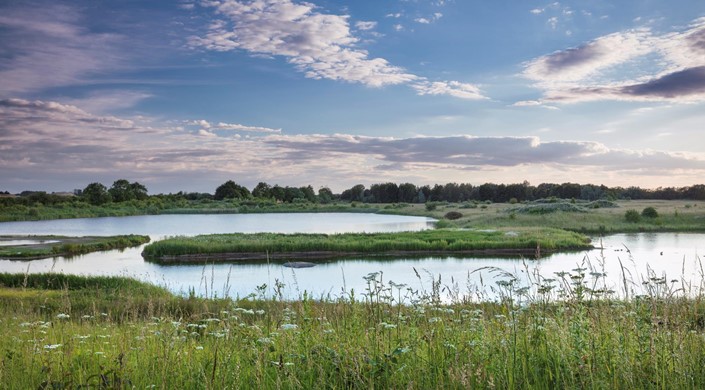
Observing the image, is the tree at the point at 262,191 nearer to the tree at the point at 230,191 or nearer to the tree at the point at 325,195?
the tree at the point at 230,191

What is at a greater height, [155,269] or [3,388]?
[3,388]

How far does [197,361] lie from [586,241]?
45.2 metres

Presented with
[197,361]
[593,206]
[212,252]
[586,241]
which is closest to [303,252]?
[212,252]

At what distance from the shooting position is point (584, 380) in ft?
13.2

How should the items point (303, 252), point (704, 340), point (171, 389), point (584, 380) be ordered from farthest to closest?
point (303, 252) < point (704, 340) < point (171, 389) < point (584, 380)

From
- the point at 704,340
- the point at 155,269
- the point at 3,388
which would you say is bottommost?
the point at 155,269

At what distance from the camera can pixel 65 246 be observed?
41125 millimetres

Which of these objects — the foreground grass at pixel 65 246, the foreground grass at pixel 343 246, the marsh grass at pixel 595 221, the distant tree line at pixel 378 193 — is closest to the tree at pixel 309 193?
the distant tree line at pixel 378 193

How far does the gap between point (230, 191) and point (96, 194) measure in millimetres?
39890

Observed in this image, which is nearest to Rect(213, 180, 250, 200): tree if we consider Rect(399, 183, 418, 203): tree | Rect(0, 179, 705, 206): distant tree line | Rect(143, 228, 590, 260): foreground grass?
Rect(0, 179, 705, 206): distant tree line

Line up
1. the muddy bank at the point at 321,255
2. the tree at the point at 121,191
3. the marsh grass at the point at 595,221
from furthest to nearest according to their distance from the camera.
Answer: the tree at the point at 121,191, the marsh grass at the point at 595,221, the muddy bank at the point at 321,255

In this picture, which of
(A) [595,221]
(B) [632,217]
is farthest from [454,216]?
(B) [632,217]

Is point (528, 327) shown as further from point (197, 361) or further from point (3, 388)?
point (3, 388)

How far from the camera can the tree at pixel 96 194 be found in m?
120
